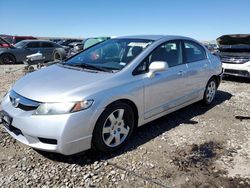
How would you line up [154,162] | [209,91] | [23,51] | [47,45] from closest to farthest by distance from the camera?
[154,162]
[209,91]
[23,51]
[47,45]

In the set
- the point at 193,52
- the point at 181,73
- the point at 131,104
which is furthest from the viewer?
the point at 193,52

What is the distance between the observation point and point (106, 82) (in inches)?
151

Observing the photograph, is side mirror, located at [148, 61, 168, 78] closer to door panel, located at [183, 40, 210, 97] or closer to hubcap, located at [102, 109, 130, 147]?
hubcap, located at [102, 109, 130, 147]

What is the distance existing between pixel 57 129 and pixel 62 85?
64cm

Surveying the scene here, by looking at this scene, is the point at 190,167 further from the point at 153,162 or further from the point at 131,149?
the point at 131,149

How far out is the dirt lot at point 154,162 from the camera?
339cm

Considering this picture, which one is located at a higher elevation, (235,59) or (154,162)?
(235,59)

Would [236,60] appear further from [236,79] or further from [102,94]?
[102,94]

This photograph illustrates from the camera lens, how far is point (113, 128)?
13.1 ft

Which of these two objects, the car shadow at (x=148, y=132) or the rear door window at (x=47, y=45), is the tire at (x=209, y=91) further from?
the rear door window at (x=47, y=45)

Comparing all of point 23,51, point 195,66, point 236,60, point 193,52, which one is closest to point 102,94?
point 195,66

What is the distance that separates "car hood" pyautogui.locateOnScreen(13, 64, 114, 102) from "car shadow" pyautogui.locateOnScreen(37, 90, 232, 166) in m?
0.84

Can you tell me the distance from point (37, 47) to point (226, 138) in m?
13.9

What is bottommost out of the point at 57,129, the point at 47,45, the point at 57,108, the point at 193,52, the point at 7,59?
the point at 7,59
